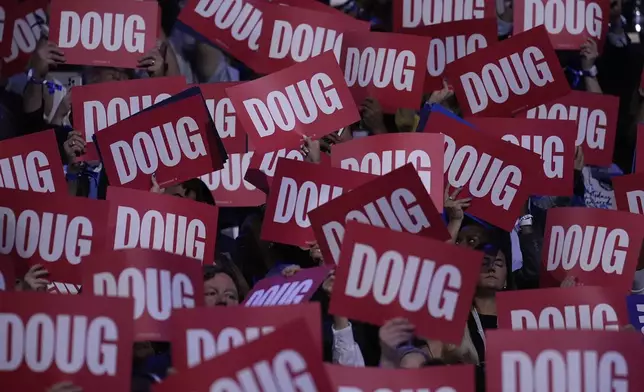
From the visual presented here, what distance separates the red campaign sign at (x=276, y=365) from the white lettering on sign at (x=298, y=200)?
161 centimetres

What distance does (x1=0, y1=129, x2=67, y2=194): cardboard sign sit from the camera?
17.6 feet

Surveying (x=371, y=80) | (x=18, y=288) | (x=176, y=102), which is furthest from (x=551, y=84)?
(x=18, y=288)

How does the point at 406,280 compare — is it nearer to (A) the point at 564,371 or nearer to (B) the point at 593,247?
(A) the point at 564,371

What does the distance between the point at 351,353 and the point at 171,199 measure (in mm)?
987

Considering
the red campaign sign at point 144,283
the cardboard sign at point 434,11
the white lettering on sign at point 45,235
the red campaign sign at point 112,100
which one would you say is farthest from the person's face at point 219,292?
the cardboard sign at point 434,11

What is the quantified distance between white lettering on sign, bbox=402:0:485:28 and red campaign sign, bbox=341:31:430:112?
71 centimetres

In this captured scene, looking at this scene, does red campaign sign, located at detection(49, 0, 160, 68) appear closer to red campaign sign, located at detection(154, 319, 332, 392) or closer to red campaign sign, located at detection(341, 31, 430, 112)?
red campaign sign, located at detection(341, 31, 430, 112)

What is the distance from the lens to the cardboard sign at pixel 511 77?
20.1 ft

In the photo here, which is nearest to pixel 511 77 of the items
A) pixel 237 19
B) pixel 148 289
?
pixel 237 19

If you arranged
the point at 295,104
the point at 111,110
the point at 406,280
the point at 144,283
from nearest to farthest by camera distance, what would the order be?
the point at 406,280 → the point at 144,283 → the point at 295,104 → the point at 111,110

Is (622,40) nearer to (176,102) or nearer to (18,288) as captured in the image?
(176,102)

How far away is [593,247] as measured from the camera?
5.18 meters

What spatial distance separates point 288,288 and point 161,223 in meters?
0.75

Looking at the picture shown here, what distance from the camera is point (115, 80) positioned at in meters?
6.41
